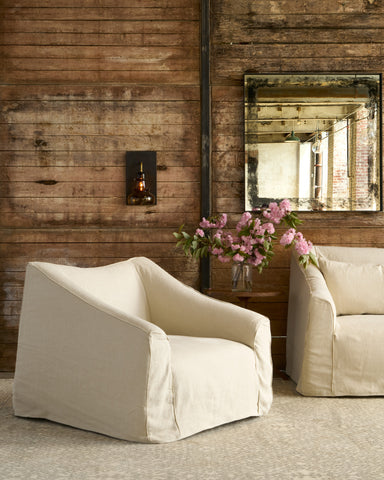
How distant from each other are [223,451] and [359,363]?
118 centimetres

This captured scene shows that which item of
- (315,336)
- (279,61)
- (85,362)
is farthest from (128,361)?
(279,61)

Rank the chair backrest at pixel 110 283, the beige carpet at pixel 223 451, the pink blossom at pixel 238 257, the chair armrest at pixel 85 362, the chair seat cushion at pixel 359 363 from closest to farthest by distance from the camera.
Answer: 1. the beige carpet at pixel 223 451
2. the chair armrest at pixel 85 362
3. the chair backrest at pixel 110 283
4. the chair seat cushion at pixel 359 363
5. the pink blossom at pixel 238 257

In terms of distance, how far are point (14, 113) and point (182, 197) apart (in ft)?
4.25

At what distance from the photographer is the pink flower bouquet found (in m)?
3.73

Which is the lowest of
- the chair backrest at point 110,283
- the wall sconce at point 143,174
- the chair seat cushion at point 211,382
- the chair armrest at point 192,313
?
the chair seat cushion at point 211,382

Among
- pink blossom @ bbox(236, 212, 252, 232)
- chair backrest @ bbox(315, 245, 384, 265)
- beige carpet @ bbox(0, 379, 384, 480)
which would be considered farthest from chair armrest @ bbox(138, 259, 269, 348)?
chair backrest @ bbox(315, 245, 384, 265)

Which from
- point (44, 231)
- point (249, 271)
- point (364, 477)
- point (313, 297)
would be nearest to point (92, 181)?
point (44, 231)

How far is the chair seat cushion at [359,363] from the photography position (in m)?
3.26

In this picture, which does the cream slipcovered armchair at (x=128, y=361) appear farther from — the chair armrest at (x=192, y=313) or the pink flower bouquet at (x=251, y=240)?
the pink flower bouquet at (x=251, y=240)

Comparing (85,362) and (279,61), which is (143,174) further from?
(85,362)

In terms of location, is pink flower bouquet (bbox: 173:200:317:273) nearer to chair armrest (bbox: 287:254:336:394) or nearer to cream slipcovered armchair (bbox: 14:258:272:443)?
chair armrest (bbox: 287:254:336:394)

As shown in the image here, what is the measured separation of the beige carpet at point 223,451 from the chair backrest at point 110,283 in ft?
2.12

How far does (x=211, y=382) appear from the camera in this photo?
2627 mm

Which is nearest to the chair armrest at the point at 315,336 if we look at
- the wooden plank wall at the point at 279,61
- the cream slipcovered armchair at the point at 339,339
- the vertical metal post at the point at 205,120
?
the cream slipcovered armchair at the point at 339,339
